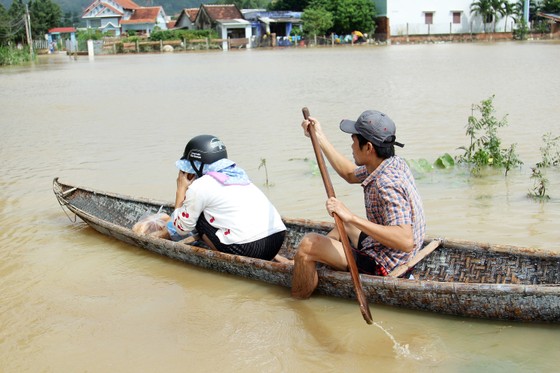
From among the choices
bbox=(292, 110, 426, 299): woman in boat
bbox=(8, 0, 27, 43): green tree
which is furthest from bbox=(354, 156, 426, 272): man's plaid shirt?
bbox=(8, 0, 27, 43): green tree

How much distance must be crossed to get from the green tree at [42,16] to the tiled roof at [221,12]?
62.0ft

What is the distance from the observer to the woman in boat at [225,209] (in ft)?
14.1

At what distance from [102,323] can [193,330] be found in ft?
2.16

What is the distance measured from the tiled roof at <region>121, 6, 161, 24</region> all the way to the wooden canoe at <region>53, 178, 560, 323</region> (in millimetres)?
59418

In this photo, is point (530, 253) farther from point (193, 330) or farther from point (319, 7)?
point (319, 7)

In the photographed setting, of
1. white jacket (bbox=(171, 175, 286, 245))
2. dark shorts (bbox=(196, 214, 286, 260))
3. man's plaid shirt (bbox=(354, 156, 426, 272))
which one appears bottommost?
dark shorts (bbox=(196, 214, 286, 260))

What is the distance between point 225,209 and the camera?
14.2 feet

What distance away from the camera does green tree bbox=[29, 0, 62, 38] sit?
62.1 m

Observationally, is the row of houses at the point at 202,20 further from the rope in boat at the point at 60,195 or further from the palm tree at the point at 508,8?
the rope in boat at the point at 60,195

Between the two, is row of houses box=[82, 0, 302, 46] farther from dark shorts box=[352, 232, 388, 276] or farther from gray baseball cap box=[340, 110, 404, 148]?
gray baseball cap box=[340, 110, 404, 148]

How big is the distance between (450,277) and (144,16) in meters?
62.7

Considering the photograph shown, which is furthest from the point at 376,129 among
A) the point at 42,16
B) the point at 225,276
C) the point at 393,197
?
the point at 42,16

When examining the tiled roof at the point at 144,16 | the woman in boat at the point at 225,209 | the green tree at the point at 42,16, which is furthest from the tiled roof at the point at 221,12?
the woman in boat at the point at 225,209

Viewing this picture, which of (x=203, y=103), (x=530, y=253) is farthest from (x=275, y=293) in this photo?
(x=203, y=103)
